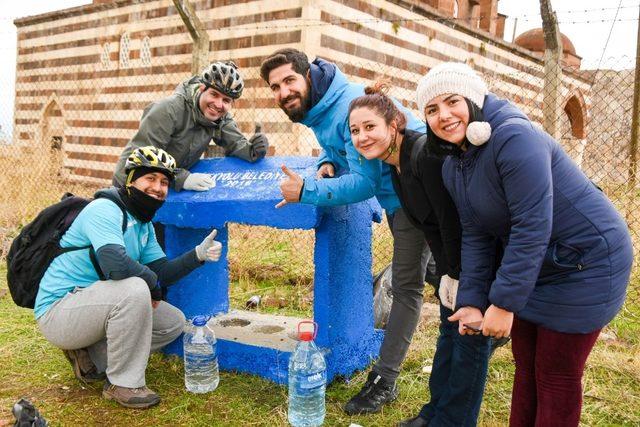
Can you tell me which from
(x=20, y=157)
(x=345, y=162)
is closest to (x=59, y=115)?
(x=20, y=157)

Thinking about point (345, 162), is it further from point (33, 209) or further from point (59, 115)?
point (59, 115)

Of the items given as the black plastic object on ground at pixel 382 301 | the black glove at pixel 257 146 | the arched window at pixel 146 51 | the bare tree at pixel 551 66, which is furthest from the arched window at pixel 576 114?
the black glove at pixel 257 146

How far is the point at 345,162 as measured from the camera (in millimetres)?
3395

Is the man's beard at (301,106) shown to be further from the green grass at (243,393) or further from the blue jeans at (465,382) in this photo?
the green grass at (243,393)

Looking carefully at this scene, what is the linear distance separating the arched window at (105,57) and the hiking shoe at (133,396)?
1146cm

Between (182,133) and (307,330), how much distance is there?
168 centimetres

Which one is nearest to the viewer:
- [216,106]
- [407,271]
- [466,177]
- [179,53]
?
[466,177]

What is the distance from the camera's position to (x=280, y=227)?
3.43 metres

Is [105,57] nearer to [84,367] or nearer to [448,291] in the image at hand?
[84,367]

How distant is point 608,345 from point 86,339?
3.67m

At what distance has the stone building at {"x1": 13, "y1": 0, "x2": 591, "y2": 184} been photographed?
946 centimetres

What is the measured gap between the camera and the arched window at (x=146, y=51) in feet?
39.5

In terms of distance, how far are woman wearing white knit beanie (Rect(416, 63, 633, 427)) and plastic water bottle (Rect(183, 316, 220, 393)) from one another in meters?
1.93

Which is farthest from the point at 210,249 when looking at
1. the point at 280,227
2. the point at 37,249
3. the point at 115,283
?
the point at 37,249
